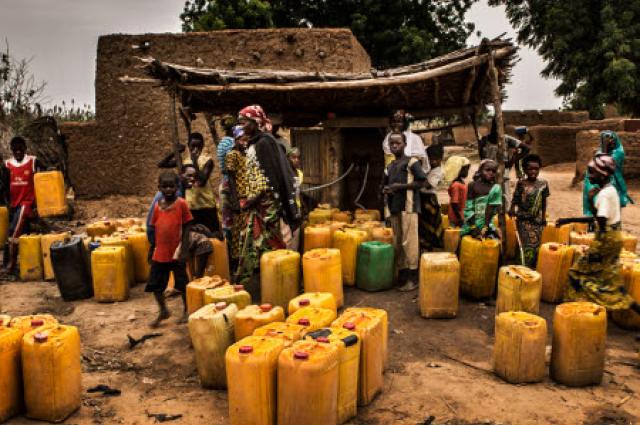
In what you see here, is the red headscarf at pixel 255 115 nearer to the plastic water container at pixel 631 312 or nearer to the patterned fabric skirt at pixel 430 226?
the patterned fabric skirt at pixel 430 226

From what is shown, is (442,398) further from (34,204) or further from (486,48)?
(34,204)

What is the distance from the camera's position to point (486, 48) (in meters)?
5.51

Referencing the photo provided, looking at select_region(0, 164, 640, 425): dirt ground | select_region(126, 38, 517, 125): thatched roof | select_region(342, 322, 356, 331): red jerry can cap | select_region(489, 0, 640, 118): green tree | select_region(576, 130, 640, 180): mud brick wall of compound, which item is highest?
select_region(489, 0, 640, 118): green tree

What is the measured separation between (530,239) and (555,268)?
2.39ft

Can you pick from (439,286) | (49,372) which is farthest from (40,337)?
(439,286)

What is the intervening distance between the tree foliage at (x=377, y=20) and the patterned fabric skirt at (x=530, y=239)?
12.3 metres

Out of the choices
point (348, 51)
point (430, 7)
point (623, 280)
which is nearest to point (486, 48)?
point (623, 280)

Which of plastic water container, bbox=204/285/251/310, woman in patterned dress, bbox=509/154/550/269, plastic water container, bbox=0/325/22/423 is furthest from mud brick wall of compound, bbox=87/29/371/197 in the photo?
plastic water container, bbox=0/325/22/423

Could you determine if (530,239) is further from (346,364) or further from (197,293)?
(197,293)

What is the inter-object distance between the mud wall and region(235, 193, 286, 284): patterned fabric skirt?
18.9 meters

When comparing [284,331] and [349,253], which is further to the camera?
[349,253]

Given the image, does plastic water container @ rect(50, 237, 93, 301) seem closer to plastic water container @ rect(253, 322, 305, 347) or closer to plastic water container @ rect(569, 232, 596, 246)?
plastic water container @ rect(253, 322, 305, 347)

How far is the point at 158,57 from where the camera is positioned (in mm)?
11328

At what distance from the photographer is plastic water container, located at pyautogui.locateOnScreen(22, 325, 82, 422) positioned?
10.6 feet
